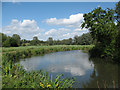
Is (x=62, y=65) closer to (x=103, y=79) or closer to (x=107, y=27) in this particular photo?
(x=103, y=79)

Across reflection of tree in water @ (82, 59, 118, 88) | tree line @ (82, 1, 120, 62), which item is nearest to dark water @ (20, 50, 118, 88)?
reflection of tree in water @ (82, 59, 118, 88)

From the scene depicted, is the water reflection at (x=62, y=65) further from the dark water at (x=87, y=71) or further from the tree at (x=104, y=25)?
the tree at (x=104, y=25)

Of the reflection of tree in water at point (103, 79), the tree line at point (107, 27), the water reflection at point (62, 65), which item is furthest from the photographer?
the tree line at point (107, 27)

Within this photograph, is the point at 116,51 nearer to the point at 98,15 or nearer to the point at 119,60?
the point at 119,60

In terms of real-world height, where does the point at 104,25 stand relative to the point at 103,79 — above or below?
above

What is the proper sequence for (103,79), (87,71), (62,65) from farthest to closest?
(62,65), (87,71), (103,79)

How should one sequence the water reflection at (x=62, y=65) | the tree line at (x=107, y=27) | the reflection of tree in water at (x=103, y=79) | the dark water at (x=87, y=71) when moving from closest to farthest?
the reflection of tree in water at (x=103, y=79), the dark water at (x=87, y=71), the water reflection at (x=62, y=65), the tree line at (x=107, y=27)

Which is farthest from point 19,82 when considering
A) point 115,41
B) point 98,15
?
point 98,15

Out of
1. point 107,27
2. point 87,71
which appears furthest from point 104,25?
point 87,71

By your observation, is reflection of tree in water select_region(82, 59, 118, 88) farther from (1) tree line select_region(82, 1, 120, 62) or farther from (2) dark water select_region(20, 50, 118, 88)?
A: (1) tree line select_region(82, 1, 120, 62)

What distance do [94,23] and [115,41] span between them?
12.8ft

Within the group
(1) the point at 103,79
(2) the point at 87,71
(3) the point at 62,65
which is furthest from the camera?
(3) the point at 62,65

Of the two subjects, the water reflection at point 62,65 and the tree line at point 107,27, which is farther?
the tree line at point 107,27

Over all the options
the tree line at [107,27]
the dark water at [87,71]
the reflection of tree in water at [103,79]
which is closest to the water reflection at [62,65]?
the dark water at [87,71]
